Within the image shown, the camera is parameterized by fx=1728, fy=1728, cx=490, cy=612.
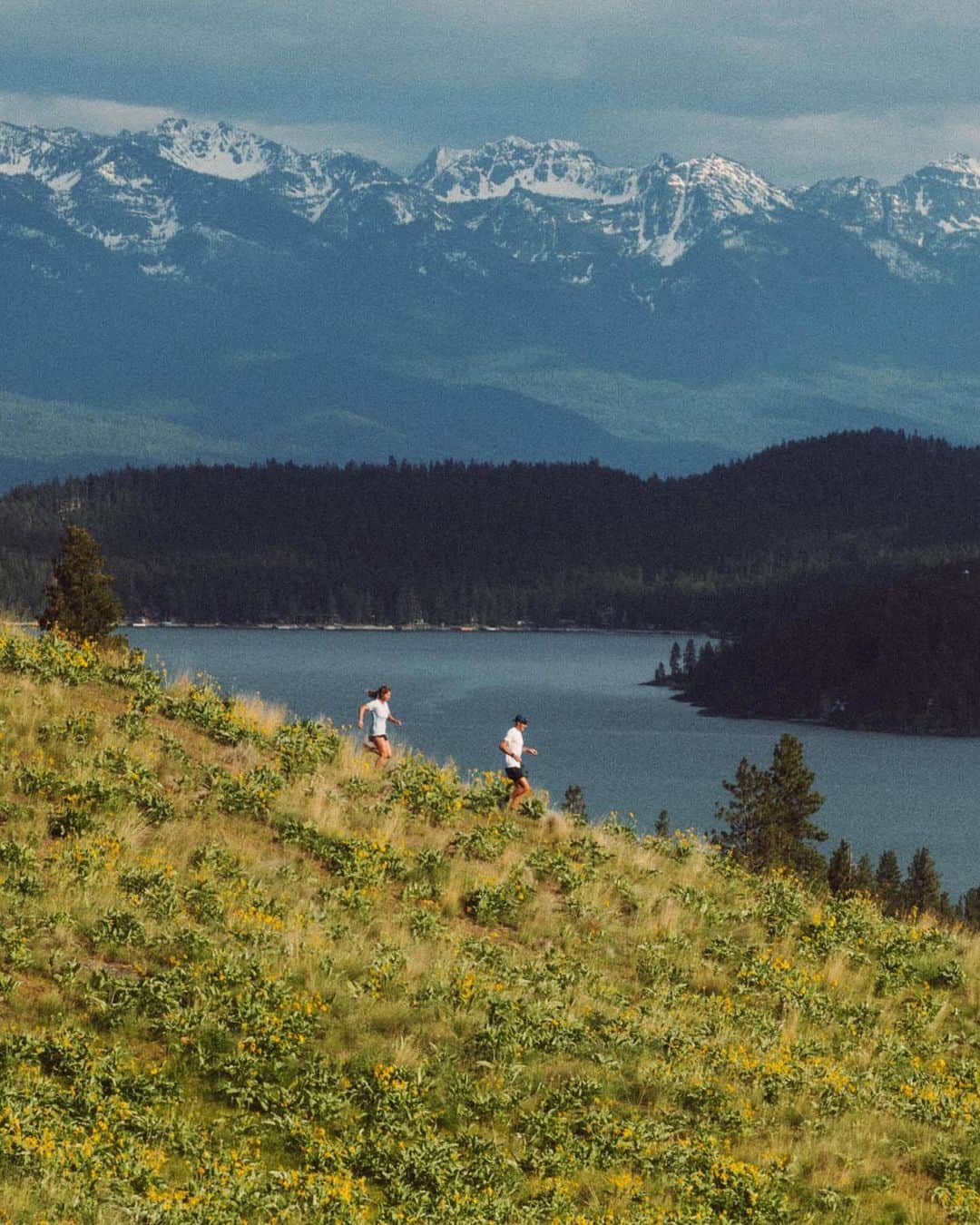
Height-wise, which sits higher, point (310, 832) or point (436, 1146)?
point (310, 832)

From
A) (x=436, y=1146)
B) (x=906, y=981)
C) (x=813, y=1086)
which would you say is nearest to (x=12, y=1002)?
(x=436, y=1146)

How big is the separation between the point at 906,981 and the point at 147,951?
413 inches

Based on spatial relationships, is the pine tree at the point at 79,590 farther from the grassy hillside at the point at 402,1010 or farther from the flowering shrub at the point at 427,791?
the grassy hillside at the point at 402,1010

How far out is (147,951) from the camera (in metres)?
17.3

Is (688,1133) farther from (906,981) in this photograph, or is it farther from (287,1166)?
Answer: (906,981)

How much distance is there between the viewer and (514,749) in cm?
2734

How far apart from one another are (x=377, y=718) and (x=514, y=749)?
8.40ft

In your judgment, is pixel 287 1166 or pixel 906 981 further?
pixel 906 981

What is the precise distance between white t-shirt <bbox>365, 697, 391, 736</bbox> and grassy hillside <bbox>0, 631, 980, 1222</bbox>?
105 inches

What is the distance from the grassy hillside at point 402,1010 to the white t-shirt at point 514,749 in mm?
1342

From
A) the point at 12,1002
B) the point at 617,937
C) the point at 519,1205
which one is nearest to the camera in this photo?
the point at 519,1205

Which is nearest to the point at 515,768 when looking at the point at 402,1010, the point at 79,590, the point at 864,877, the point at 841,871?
the point at 402,1010

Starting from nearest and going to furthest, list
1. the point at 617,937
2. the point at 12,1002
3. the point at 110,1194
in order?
the point at 110,1194
the point at 12,1002
the point at 617,937

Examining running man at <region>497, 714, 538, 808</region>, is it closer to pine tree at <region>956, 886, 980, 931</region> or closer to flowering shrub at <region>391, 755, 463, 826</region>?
flowering shrub at <region>391, 755, 463, 826</region>
